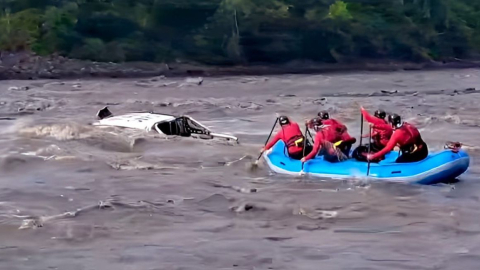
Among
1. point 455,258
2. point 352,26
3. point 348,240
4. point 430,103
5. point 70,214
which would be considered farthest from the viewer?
point 352,26

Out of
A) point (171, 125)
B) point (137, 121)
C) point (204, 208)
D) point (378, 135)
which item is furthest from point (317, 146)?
point (137, 121)

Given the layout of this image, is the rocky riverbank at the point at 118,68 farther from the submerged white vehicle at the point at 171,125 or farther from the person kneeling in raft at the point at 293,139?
the person kneeling in raft at the point at 293,139

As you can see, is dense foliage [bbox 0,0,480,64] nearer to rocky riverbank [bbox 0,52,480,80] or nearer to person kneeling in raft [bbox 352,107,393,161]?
rocky riverbank [bbox 0,52,480,80]

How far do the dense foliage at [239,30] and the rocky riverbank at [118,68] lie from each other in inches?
27.9

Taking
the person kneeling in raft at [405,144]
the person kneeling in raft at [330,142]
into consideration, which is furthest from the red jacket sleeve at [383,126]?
the person kneeling in raft at [330,142]

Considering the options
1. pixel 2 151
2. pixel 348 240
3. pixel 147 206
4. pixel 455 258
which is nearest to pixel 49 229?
pixel 147 206

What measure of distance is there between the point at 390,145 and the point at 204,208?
381cm

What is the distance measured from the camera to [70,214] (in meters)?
13.1

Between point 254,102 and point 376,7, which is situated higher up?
point 376,7

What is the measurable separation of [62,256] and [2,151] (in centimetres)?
965

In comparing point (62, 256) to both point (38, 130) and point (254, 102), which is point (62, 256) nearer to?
point (38, 130)

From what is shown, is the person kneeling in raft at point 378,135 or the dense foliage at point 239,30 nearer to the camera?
the person kneeling in raft at point 378,135

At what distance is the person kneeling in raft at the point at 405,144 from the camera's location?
15.3m

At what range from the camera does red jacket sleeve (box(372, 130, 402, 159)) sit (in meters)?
15.4
